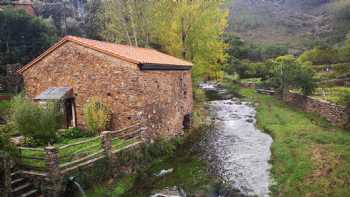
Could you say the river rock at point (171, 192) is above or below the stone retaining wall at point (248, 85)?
below

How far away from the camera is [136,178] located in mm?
14477

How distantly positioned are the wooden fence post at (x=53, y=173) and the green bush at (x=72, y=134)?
18.7 ft

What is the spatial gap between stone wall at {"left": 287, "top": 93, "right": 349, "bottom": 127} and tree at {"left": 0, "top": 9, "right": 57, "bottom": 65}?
26.8 meters

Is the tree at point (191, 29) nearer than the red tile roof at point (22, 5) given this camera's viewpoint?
Yes

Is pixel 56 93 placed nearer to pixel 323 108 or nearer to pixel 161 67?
pixel 161 67

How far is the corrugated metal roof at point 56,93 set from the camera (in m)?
17.1

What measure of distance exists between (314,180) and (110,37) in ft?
94.1

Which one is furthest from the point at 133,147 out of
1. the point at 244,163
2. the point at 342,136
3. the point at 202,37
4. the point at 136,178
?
the point at 202,37

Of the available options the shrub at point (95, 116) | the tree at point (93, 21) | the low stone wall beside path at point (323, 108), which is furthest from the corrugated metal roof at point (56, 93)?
the tree at point (93, 21)

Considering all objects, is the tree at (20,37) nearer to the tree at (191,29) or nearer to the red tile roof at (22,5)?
the red tile roof at (22,5)

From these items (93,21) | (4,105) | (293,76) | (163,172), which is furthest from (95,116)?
(93,21)

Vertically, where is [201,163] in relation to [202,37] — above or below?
below

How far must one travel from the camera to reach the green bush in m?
17.1

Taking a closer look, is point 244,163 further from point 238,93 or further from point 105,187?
point 238,93
